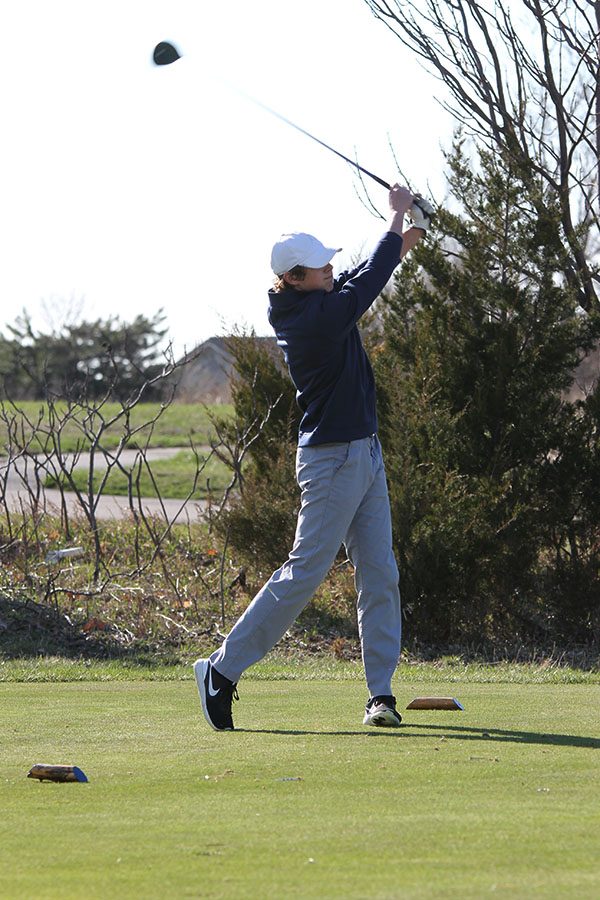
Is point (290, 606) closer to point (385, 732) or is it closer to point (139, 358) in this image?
point (385, 732)

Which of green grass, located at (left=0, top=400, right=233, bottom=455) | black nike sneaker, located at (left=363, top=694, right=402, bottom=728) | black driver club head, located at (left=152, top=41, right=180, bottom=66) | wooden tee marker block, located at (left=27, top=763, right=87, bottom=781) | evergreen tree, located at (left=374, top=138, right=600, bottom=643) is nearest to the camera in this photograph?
wooden tee marker block, located at (left=27, top=763, right=87, bottom=781)

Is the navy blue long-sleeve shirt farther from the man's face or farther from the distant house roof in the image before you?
the distant house roof

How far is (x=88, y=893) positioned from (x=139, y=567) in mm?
9369

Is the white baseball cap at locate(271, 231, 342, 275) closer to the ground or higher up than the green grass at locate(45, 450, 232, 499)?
closer to the ground

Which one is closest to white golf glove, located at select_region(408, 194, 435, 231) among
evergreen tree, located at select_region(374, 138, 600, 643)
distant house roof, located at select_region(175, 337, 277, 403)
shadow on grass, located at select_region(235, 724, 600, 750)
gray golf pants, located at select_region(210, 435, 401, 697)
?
gray golf pants, located at select_region(210, 435, 401, 697)

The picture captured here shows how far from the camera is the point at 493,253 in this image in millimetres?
11031

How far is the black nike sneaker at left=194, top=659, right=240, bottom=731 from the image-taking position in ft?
19.0

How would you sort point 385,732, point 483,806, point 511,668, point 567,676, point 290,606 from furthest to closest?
point 511,668 < point 567,676 < point 290,606 < point 385,732 < point 483,806

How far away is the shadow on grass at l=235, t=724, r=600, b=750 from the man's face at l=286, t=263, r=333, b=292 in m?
1.84

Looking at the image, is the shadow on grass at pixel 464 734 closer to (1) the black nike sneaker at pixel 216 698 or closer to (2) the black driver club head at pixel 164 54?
(1) the black nike sneaker at pixel 216 698

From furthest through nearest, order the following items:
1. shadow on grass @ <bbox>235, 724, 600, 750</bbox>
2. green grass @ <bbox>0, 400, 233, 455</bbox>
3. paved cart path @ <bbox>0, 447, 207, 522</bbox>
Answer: green grass @ <bbox>0, 400, 233, 455</bbox> < paved cart path @ <bbox>0, 447, 207, 522</bbox> < shadow on grass @ <bbox>235, 724, 600, 750</bbox>

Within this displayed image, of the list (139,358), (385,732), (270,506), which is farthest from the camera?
(139,358)

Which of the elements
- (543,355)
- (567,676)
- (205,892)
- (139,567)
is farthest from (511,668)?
(205,892)

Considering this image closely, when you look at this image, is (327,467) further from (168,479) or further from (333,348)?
(168,479)
